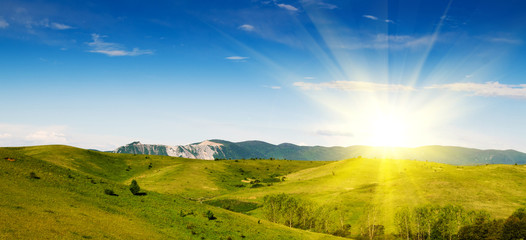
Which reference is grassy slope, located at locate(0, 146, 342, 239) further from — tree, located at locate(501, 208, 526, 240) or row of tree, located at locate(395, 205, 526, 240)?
tree, located at locate(501, 208, 526, 240)

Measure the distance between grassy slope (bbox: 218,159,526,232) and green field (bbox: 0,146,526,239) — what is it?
0.34m

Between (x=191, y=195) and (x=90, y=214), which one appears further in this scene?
(x=191, y=195)

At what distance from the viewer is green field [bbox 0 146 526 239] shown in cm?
3684

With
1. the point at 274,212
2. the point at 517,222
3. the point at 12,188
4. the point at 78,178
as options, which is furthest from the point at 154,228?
the point at 517,222

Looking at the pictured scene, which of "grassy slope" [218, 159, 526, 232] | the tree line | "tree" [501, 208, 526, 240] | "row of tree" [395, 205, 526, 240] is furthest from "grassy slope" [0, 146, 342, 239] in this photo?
"grassy slope" [218, 159, 526, 232]

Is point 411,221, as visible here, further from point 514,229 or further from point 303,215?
point 303,215

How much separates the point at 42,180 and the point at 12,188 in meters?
9.30

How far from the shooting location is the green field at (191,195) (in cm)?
3684

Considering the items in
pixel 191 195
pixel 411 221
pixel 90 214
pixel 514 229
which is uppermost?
pixel 90 214

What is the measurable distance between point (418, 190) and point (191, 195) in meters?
101

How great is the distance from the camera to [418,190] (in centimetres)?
11494

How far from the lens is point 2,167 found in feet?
158

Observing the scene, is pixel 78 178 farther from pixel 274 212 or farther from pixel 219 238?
pixel 274 212

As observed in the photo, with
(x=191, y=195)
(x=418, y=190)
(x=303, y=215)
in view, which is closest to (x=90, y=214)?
(x=303, y=215)
